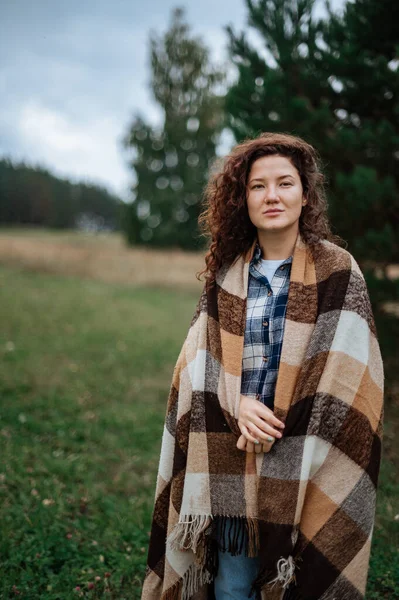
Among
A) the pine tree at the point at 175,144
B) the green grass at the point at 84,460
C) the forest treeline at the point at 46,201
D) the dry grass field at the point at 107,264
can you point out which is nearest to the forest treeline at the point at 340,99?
the green grass at the point at 84,460

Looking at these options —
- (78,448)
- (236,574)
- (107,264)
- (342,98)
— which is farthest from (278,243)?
(107,264)

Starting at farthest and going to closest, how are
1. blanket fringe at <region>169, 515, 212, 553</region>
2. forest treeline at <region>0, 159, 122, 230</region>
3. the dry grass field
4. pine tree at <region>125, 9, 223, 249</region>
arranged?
forest treeline at <region>0, 159, 122, 230</region>, pine tree at <region>125, 9, 223, 249</region>, the dry grass field, blanket fringe at <region>169, 515, 212, 553</region>

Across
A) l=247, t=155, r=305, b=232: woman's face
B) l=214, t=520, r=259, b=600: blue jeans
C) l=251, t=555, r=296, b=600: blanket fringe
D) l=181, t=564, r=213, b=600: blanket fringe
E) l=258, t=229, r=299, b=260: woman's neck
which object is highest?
l=247, t=155, r=305, b=232: woman's face

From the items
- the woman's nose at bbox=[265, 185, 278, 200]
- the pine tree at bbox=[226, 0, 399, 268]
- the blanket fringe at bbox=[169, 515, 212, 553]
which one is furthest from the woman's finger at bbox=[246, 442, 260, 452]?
the pine tree at bbox=[226, 0, 399, 268]

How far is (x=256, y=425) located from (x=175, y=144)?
73.6ft

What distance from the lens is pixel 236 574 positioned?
184 cm

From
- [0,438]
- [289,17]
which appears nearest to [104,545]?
[0,438]

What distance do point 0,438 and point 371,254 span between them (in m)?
3.73

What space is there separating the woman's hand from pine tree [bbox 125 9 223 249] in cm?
2046

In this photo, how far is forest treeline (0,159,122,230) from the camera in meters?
42.7

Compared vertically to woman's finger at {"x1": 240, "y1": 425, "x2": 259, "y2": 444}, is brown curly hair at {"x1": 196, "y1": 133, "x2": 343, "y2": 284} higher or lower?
higher

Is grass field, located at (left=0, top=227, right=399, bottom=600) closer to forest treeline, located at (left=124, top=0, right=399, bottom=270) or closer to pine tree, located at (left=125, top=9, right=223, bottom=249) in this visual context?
forest treeline, located at (left=124, top=0, right=399, bottom=270)

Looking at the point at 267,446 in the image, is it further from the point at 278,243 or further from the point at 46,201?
the point at 46,201

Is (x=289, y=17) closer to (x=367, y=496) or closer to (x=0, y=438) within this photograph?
(x=367, y=496)
